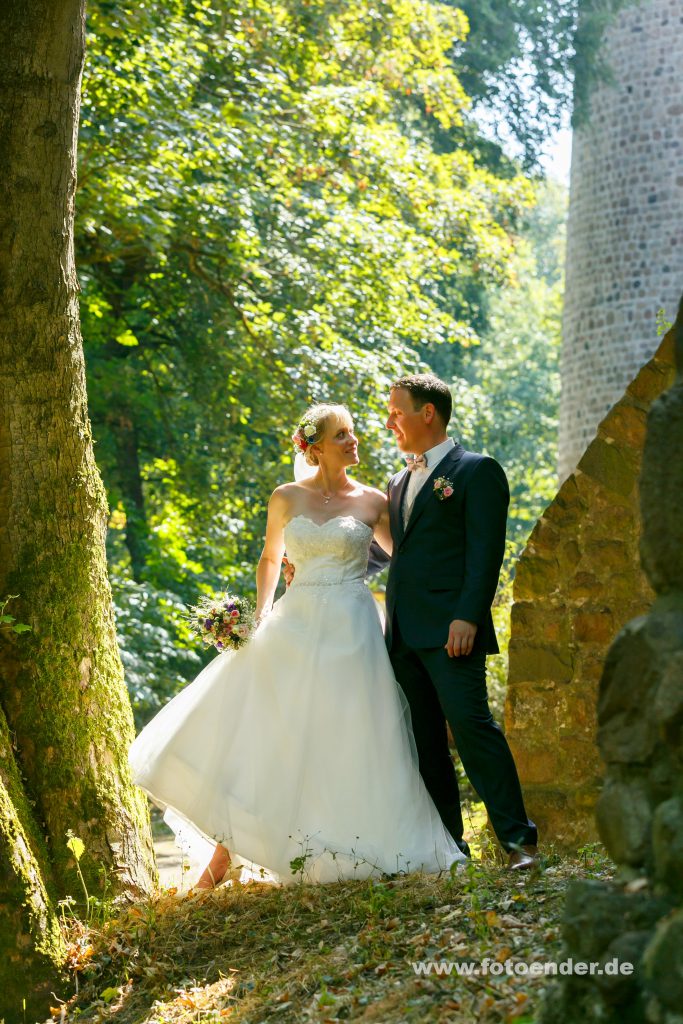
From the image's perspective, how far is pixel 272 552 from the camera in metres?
5.77

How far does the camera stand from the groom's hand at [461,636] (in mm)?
4895

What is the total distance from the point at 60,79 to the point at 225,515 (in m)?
10.6

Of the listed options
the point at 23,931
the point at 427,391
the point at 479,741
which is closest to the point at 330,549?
the point at 427,391

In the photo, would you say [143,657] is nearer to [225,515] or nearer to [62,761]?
[225,515]

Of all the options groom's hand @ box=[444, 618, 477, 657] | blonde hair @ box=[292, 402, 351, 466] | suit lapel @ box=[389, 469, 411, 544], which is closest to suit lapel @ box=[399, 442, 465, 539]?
suit lapel @ box=[389, 469, 411, 544]

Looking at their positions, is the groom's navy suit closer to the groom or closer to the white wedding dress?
the groom

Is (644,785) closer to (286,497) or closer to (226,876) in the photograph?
(226,876)

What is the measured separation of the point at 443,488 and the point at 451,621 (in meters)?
0.56

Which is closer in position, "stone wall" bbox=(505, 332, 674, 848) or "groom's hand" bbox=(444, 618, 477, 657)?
"groom's hand" bbox=(444, 618, 477, 657)

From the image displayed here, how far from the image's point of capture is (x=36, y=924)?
14.7 ft

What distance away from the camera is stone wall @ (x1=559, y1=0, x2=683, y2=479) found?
22.2 metres

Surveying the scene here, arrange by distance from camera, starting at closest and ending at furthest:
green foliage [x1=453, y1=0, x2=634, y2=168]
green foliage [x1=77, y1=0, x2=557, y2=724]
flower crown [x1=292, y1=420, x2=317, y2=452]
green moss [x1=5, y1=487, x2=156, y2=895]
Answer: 1. green moss [x1=5, y1=487, x2=156, y2=895]
2. flower crown [x1=292, y1=420, x2=317, y2=452]
3. green foliage [x1=77, y1=0, x2=557, y2=724]
4. green foliage [x1=453, y1=0, x2=634, y2=168]

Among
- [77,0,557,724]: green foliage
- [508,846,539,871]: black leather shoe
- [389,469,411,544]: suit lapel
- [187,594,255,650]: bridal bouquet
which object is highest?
[77,0,557,724]: green foliage

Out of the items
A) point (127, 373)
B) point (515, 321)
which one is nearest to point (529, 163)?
point (127, 373)
